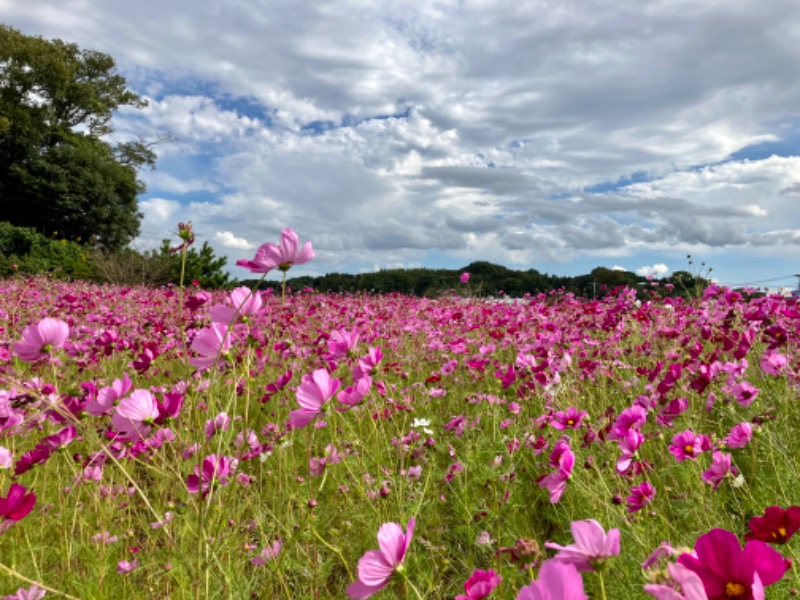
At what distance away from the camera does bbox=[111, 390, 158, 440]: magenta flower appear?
122cm

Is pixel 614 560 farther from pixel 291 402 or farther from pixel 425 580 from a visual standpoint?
pixel 291 402

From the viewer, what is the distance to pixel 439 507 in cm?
238

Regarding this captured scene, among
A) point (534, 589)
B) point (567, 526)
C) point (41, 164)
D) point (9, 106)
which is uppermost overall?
point (9, 106)

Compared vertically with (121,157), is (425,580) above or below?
below

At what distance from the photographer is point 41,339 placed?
1.36 metres

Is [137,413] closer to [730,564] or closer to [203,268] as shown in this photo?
[730,564]

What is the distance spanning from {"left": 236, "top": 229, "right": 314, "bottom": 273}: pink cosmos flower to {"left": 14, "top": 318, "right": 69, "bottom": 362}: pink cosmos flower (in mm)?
511

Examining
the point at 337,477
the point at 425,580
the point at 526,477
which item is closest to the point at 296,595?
the point at 425,580

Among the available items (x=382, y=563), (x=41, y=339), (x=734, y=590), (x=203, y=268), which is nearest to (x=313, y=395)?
(x=382, y=563)

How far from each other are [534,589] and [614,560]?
51.4 inches

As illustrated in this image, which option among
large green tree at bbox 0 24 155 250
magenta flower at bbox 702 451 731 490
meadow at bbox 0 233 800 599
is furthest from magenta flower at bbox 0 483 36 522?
large green tree at bbox 0 24 155 250

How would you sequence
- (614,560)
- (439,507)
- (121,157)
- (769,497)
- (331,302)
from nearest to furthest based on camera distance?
(614,560) → (769,497) → (439,507) → (331,302) → (121,157)

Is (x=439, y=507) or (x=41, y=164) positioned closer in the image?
(x=439, y=507)

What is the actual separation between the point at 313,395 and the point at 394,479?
38.0 inches
